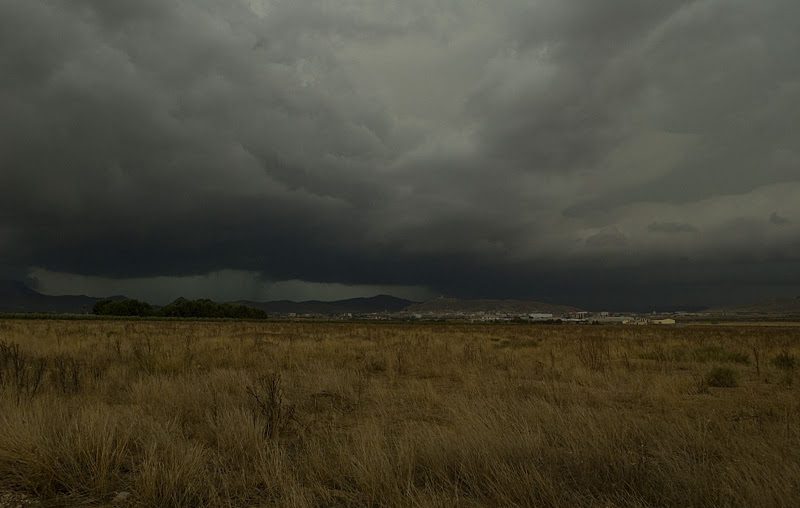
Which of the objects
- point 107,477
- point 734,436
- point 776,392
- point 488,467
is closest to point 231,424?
point 107,477

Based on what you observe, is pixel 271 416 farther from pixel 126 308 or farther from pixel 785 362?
pixel 126 308

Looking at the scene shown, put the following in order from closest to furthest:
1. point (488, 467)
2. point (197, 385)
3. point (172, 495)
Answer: point (172, 495), point (488, 467), point (197, 385)

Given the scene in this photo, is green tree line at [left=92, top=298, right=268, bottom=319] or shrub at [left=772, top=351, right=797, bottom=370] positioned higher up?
shrub at [left=772, top=351, right=797, bottom=370]

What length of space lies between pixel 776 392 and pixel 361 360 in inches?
449

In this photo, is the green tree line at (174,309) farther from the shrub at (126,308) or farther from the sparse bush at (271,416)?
the sparse bush at (271,416)

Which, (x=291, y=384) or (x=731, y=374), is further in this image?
(x=731, y=374)

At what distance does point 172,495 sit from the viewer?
4.13 meters

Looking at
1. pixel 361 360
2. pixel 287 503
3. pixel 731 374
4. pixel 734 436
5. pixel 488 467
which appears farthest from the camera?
pixel 361 360

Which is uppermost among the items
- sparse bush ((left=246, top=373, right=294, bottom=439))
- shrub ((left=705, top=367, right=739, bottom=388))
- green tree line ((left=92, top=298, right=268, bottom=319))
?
sparse bush ((left=246, top=373, right=294, bottom=439))

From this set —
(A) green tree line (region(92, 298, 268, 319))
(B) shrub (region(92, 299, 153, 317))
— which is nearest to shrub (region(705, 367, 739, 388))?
(A) green tree line (region(92, 298, 268, 319))

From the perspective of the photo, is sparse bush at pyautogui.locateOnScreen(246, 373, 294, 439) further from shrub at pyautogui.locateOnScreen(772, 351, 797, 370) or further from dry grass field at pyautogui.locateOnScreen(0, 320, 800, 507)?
shrub at pyautogui.locateOnScreen(772, 351, 797, 370)

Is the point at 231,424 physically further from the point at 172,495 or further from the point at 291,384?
the point at 291,384

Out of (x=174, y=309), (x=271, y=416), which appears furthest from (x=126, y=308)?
(x=271, y=416)

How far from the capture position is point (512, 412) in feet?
22.4
